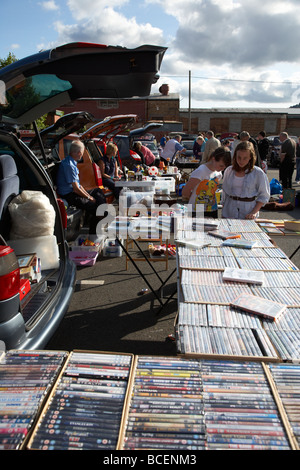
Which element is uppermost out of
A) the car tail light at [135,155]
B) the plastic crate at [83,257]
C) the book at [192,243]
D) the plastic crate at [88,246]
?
the car tail light at [135,155]

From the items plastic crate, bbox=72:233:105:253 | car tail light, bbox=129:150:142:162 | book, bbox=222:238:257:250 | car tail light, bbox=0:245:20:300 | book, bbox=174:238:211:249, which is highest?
car tail light, bbox=129:150:142:162

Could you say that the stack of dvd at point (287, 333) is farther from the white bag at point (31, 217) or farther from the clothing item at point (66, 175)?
the clothing item at point (66, 175)

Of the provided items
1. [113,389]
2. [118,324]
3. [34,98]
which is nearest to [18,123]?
[34,98]

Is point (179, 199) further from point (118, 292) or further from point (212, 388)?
point (212, 388)

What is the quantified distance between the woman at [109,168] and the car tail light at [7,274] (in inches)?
258

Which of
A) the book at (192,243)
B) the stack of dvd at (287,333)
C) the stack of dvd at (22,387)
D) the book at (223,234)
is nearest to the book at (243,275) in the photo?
the stack of dvd at (287,333)

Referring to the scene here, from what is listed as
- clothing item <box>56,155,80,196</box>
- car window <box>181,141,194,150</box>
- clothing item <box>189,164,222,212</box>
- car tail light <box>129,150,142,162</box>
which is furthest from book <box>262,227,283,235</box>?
car window <box>181,141,194,150</box>

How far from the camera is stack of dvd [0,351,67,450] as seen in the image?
1177 millimetres

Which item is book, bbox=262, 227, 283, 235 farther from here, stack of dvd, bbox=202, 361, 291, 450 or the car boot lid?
stack of dvd, bbox=202, 361, 291, 450

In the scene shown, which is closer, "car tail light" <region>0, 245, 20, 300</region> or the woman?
"car tail light" <region>0, 245, 20, 300</region>

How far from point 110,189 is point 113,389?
747 centimetres

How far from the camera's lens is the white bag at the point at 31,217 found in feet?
10.6

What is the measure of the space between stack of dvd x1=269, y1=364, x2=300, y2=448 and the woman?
286 inches

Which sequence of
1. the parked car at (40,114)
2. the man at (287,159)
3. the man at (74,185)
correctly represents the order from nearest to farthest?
the parked car at (40,114), the man at (74,185), the man at (287,159)
